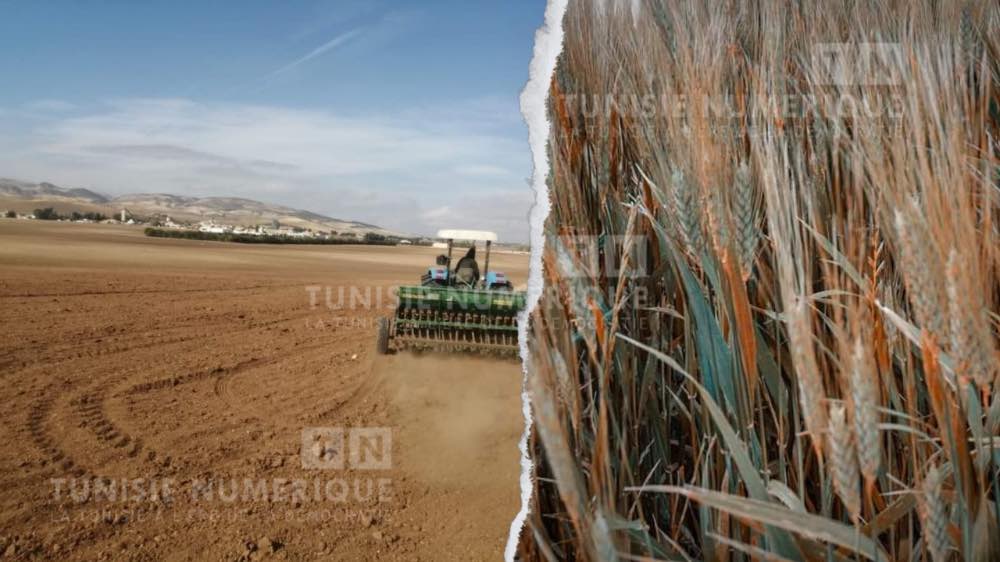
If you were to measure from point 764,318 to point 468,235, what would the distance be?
542 cm

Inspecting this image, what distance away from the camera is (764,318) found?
0.83 meters

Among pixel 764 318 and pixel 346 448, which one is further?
pixel 346 448

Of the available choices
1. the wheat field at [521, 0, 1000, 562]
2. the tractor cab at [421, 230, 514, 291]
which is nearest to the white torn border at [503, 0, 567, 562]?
the wheat field at [521, 0, 1000, 562]

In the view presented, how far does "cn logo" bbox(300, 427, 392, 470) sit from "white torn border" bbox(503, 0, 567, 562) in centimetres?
458

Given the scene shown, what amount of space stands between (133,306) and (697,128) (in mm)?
11746

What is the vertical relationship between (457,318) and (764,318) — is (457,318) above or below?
below

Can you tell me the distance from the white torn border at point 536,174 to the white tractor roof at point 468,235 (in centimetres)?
494

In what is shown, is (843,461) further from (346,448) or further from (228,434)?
(228,434)

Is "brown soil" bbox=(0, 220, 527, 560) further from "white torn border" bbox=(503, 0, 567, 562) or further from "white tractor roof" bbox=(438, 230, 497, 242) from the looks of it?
"white tractor roof" bbox=(438, 230, 497, 242)

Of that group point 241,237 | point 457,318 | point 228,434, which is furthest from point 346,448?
point 241,237

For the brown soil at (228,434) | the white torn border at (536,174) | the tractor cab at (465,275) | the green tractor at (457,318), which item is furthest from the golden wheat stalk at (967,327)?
the tractor cab at (465,275)

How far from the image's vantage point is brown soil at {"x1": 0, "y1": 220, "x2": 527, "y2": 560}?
354 cm

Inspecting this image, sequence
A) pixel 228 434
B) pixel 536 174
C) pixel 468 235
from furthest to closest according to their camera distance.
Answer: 1. pixel 468 235
2. pixel 228 434
3. pixel 536 174

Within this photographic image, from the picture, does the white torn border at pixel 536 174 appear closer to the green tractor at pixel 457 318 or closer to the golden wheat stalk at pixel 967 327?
the golden wheat stalk at pixel 967 327
